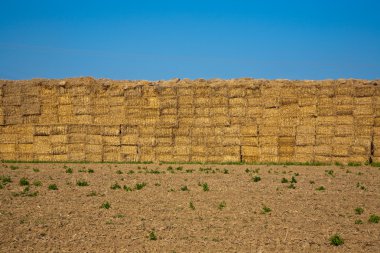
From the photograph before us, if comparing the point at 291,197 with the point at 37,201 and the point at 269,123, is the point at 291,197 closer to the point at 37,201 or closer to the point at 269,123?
the point at 37,201

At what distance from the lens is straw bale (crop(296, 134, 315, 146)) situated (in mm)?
30000

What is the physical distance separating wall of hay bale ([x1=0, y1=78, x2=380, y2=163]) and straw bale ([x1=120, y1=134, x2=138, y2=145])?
55 mm

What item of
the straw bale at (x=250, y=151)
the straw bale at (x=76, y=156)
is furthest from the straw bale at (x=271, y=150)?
the straw bale at (x=76, y=156)

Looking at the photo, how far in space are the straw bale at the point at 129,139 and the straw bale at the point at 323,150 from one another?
9727 mm

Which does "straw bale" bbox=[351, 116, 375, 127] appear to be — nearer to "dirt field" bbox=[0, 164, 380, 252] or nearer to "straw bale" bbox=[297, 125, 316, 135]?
"straw bale" bbox=[297, 125, 316, 135]

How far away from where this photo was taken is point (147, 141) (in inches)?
1225

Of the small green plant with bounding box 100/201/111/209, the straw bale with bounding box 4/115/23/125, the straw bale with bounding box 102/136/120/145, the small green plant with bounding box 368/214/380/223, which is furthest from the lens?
the straw bale with bounding box 4/115/23/125

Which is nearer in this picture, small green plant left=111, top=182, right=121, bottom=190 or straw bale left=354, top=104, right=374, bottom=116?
Result: small green plant left=111, top=182, right=121, bottom=190

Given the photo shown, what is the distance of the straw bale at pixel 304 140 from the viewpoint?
3000 cm

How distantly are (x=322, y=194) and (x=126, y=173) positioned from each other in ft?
30.4

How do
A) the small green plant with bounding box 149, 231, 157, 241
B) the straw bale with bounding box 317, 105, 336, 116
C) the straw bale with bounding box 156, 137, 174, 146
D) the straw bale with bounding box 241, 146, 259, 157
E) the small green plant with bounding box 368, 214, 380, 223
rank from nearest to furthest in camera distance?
the small green plant with bounding box 149, 231, 157, 241 < the small green plant with bounding box 368, 214, 380, 223 < the straw bale with bounding box 317, 105, 336, 116 < the straw bale with bounding box 241, 146, 259, 157 < the straw bale with bounding box 156, 137, 174, 146

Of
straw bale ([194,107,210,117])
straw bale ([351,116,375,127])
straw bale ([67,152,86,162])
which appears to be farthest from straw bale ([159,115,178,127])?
straw bale ([351,116,375,127])

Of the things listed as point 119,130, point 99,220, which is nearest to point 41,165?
point 119,130

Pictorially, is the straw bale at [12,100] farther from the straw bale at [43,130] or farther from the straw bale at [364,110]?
the straw bale at [364,110]
